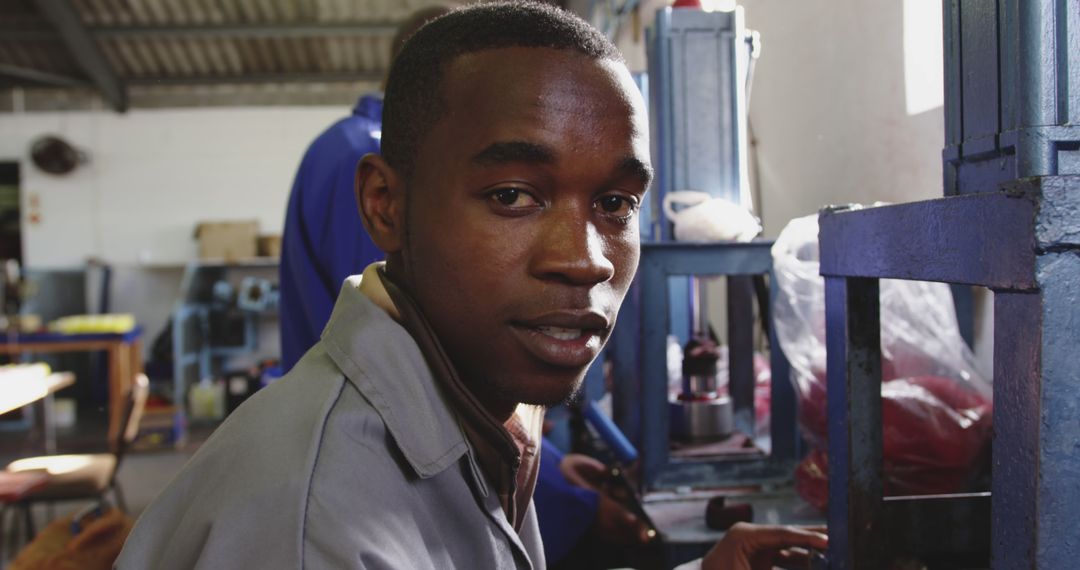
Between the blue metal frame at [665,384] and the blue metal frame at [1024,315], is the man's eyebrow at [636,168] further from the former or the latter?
the blue metal frame at [665,384]

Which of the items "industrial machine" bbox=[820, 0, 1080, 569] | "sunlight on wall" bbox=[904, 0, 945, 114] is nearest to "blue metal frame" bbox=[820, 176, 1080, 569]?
"industrial machine" bbox=[820, 0, 1080, 569]

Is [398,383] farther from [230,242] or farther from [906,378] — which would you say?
[230,242]

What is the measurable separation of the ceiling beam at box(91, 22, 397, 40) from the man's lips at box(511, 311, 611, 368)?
282 inches

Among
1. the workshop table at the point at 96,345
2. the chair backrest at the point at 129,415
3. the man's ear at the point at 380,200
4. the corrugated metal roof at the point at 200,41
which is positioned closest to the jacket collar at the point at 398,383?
the man's ear at the point at 380,200

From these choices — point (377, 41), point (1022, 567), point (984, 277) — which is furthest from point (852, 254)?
point (377, 41)

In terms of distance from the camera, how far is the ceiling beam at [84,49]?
271 inches

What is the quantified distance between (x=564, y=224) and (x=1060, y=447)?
0.45m

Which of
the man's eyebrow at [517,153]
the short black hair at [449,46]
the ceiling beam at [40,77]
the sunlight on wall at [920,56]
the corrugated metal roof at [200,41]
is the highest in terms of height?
the corrugated metal roof at [200,41]

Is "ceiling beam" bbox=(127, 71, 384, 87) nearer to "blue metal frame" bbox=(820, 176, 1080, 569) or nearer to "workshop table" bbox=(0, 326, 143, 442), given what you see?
"workshop table" bbox=(0, 326, 143, 442)

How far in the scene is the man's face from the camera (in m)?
0.72

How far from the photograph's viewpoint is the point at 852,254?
96cm

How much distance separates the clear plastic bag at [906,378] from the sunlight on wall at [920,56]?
0.52 m

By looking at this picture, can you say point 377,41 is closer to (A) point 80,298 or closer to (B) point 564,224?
(A) point 80,298

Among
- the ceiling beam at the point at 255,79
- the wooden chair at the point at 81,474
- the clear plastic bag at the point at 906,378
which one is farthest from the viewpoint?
the ceiling beam at the point at 255,79
